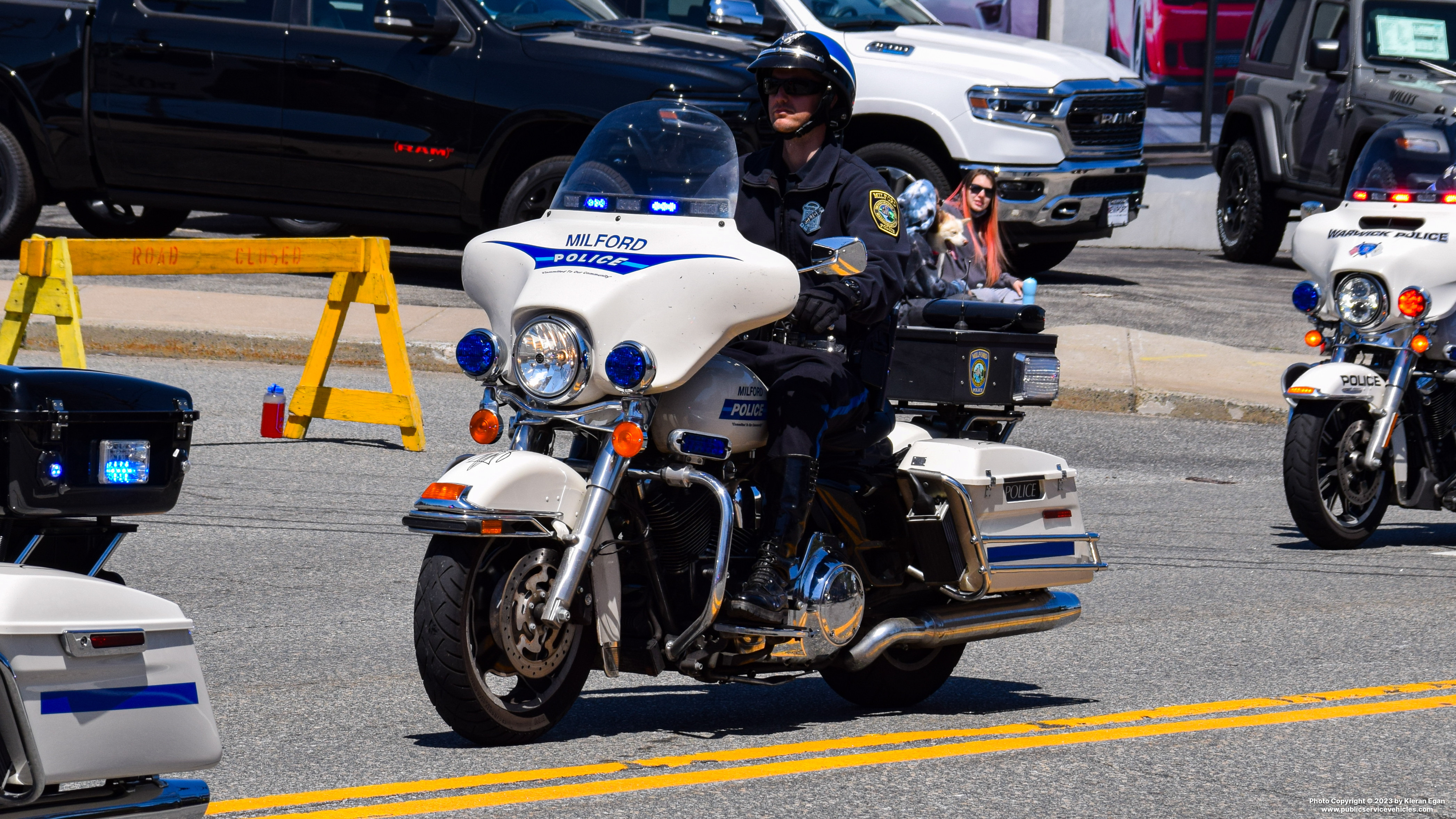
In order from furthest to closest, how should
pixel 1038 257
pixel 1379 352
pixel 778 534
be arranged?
1. pixel 1038 257
2. pixel 1379 352
3. pixel 778 534

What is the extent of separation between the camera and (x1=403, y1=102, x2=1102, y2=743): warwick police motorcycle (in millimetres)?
5094

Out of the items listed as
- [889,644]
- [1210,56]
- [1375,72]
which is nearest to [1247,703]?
[889,644]

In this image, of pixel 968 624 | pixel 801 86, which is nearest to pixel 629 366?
pixel 801 86

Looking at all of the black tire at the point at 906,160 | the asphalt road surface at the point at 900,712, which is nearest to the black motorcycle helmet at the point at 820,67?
the asphalt road surface at the point at 900,712

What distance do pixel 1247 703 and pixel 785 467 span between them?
1701mm

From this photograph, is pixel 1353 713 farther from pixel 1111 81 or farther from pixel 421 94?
pixel 1111 81

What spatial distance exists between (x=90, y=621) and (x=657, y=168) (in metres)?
2.53

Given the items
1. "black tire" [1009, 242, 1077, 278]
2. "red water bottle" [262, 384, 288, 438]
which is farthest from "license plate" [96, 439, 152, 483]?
"black tire" [1009, 242, 1077, 278]

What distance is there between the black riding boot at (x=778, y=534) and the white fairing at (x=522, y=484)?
0.55 m

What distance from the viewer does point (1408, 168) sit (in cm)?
951

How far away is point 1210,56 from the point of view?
22422mm

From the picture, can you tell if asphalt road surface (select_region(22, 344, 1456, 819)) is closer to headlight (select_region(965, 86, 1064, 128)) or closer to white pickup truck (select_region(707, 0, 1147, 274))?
white pickup truck (select_region(707, 0, 1147, 274))

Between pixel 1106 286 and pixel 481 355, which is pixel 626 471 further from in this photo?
pixel 1106 286

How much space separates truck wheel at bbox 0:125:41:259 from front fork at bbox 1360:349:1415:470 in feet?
30.6
